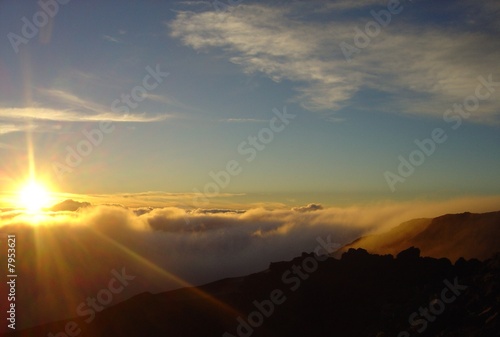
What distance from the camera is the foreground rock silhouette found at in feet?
153

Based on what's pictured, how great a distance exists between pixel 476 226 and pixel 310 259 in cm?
6826

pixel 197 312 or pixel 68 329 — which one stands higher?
pixel 68 329

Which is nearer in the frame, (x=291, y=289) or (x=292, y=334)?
(x=292, y=334)

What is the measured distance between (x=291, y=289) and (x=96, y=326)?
6370cm

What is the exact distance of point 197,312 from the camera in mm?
129500

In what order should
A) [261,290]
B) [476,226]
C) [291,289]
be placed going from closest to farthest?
[291,289]
[261,290]
[476,226]

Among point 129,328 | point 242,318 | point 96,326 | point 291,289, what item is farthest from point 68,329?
point 291,289

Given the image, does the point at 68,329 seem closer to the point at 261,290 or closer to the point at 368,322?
the point at 261,290

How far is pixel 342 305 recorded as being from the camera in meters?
84.5

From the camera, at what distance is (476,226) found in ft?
458

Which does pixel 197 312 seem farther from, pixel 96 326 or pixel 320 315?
pixel 320 315

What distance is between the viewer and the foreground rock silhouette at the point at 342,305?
153 feet

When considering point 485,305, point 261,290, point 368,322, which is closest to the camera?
point 485,305

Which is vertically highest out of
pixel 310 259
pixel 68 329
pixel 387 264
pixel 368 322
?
pixel 68 329
